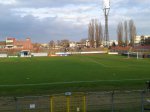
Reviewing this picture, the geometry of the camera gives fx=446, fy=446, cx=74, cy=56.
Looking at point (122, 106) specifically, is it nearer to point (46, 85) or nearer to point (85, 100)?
point (85, 100)

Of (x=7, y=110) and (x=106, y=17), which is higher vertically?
(x=106, y=17)

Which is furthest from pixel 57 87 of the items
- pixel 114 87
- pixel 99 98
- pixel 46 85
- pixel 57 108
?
pixel 57 108

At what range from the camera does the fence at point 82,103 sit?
71.3ft

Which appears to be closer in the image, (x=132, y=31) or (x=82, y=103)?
(x=82, y=103)

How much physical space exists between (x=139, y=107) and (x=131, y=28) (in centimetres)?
17034

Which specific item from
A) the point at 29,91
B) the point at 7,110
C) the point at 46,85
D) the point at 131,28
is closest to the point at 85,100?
the point at 7,110

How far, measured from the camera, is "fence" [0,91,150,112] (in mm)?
21734

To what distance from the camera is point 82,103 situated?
2252cm

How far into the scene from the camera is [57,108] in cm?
2180

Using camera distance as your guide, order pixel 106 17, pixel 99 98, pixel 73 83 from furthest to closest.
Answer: pixel 106 17, pixel 73 83, pixel 99 98

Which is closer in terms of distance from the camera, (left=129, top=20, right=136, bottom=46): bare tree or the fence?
the fence

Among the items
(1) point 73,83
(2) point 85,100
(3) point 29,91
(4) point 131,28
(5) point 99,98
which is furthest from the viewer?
(4) point 131,28

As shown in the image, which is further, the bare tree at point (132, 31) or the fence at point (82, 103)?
the bare tree at point (132, 31)

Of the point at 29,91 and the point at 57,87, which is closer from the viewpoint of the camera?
the point at 29,91
